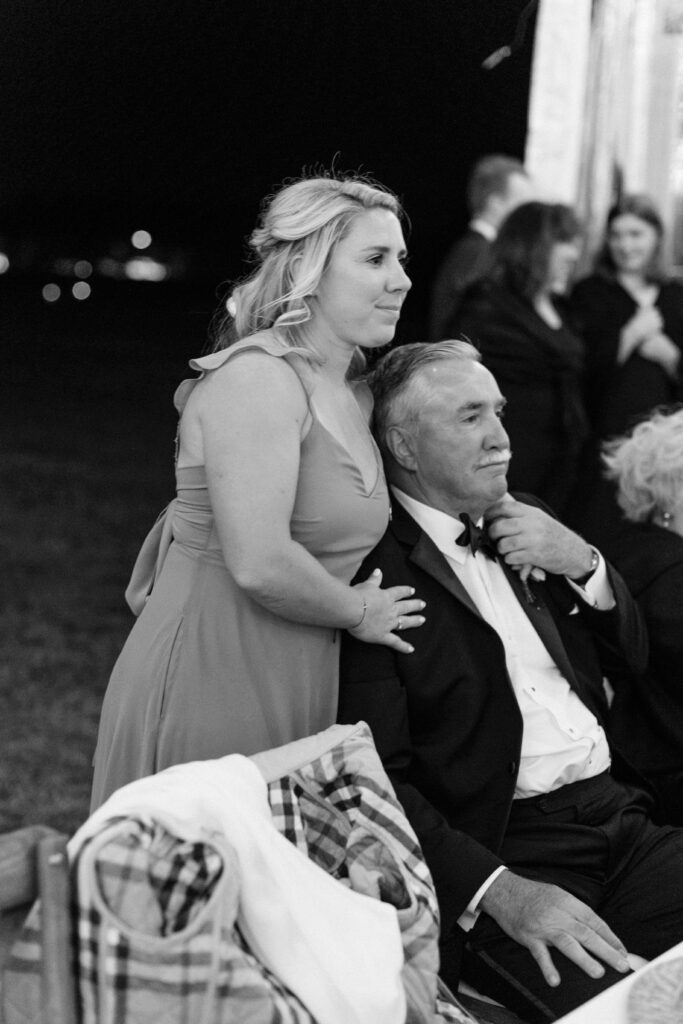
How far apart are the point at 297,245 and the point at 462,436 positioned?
0.45m

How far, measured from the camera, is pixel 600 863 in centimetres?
216

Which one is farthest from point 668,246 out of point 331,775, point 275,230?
point 331,775

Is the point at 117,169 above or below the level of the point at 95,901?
above

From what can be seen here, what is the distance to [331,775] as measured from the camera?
1.65 meters

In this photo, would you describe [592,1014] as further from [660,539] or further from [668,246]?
[668,246]

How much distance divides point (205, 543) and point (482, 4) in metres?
1.43

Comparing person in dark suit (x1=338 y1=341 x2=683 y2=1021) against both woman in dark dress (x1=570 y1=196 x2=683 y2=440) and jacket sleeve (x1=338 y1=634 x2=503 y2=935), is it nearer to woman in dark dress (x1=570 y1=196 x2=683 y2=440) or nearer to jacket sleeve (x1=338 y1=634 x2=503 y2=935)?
jacket sleeve (x1=338 y1=634 x2=503 y2=935)

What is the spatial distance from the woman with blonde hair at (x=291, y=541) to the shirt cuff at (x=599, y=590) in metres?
0.44

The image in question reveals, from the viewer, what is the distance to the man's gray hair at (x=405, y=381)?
2234 mm

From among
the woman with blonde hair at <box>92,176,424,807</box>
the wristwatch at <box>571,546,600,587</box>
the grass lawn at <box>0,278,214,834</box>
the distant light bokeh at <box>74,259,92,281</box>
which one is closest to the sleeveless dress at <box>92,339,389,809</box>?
the woman with blonde hair at <box>92,176,424,807</box>

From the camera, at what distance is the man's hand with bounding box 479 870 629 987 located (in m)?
1.87

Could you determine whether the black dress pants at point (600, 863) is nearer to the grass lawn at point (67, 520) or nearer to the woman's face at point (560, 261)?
the grass lawn at point (67, 520)

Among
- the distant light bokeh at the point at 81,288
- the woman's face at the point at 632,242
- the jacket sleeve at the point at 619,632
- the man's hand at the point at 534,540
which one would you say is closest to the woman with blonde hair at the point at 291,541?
the man's hand at the point at 534,540

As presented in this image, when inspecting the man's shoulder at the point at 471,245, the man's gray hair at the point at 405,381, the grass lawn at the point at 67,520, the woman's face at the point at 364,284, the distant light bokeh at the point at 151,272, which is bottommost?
the grass lawn at the point at 67,520
